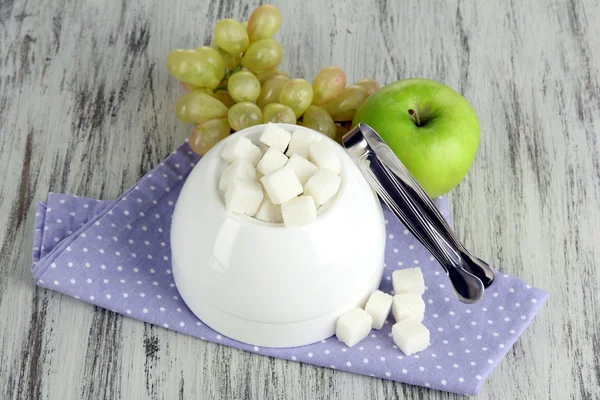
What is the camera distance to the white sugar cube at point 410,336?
1062 millimetres

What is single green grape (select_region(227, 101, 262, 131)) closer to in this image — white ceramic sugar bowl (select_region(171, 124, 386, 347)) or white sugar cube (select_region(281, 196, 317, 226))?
white ceramic sugar bowl (select_region(171, 124, 386, 347))

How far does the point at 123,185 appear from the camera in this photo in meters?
1.30

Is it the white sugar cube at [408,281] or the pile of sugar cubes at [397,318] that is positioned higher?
the white sugar cube at [408,281]

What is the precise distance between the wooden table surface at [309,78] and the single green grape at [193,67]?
0.51ft

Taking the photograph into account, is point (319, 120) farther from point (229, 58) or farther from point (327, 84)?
point (229, 58)

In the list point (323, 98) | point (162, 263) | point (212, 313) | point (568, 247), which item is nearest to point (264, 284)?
point (212, 313)

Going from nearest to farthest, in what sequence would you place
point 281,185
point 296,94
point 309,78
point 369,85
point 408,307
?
point 281,185
point 408,307
point 296,94
point 369,85
point 309,78

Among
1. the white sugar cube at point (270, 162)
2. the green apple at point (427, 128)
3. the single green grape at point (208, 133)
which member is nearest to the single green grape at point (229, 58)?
the single green grape at point (208, 133)

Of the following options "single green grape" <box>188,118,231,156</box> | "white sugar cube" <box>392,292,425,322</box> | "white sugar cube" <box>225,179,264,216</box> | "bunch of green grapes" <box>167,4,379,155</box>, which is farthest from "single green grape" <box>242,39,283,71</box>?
"white sugar cube" <box>392,292,425,322</box>

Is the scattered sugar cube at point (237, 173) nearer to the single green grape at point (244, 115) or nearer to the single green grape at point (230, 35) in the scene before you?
the single green grape at point (244, 115)

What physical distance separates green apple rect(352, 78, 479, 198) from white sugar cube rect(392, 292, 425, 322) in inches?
7.6

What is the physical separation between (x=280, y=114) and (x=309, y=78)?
0.99 feet

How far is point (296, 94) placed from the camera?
1199 millimetres

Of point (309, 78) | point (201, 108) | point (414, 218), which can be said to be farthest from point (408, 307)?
point (309, 78)
